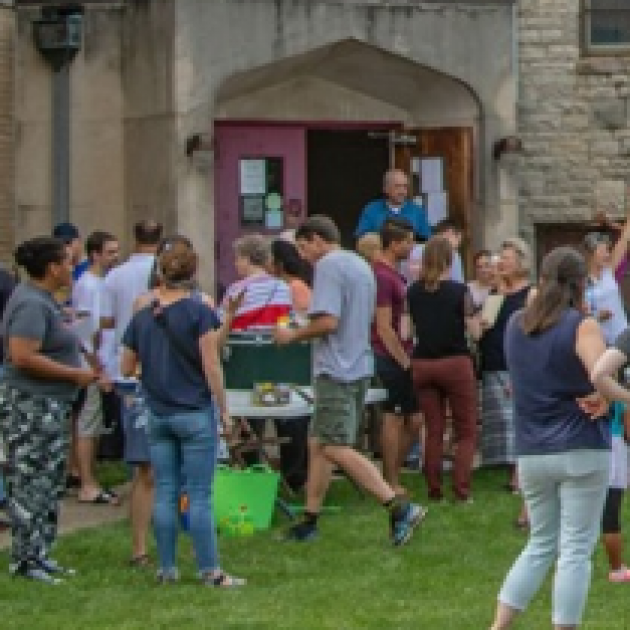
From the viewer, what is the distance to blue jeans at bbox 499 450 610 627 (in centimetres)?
951

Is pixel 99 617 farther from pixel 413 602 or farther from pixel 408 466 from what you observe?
pixel 408 466

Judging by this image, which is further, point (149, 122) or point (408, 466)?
point (149, 122)

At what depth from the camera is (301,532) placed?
13.4m

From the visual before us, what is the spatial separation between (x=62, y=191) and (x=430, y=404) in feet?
20.4

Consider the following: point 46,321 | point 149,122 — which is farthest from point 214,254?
point 46,321

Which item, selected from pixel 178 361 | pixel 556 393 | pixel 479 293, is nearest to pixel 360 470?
pixel 178 361

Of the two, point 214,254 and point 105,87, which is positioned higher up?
point 105,87

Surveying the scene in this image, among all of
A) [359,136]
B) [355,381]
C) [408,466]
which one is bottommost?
[408,466]

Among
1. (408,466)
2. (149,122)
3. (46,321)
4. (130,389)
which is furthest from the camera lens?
(149,122)

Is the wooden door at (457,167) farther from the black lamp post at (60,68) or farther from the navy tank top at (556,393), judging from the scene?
the navy tank top at (556,393)

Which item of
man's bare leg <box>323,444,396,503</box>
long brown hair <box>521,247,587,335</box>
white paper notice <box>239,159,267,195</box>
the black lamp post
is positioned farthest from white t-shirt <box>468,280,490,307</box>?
long brown hair <box>521,247,587,335</box>

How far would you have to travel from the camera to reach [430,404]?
49.8 feet

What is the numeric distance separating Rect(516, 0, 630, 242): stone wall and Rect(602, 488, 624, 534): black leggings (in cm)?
1096

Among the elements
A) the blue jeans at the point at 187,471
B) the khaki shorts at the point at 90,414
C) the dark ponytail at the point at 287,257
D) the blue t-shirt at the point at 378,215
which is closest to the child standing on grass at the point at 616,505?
the blue jeans at the point at 187,471
